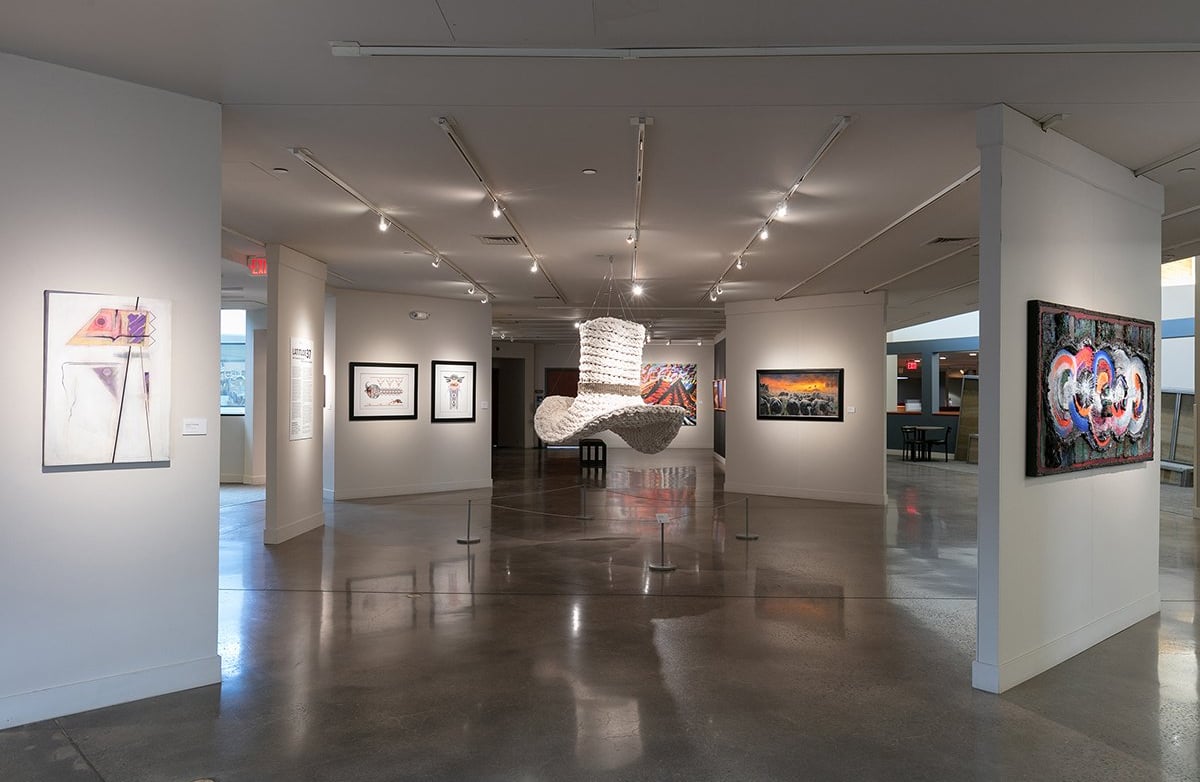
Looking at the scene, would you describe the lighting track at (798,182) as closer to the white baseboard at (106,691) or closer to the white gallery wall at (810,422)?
the white gallery wall at (810,422)

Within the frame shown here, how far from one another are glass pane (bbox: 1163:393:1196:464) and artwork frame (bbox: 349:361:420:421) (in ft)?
51.8

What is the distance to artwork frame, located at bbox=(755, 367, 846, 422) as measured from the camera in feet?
42.3

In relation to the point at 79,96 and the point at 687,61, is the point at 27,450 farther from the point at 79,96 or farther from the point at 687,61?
the point at 687,61

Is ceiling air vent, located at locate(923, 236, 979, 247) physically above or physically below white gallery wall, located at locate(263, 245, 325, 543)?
above

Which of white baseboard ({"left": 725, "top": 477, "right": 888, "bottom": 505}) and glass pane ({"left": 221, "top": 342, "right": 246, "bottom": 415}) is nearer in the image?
white baseboard ({"left": 725, "top": 477, "right": 888, "bottom": 505})

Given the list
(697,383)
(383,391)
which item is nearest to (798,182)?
(383,391)

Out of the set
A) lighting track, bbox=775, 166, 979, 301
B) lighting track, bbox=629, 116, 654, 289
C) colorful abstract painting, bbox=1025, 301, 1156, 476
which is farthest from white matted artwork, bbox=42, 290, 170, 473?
lighting track, bbox=775, 166, 979, 301

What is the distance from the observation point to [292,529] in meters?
9.35

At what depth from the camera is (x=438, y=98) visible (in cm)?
471

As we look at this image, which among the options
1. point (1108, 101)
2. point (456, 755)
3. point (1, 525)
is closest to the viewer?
point (456, 755)

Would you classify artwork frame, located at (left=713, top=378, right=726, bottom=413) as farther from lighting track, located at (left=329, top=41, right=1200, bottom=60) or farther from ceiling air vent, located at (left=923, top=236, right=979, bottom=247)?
lighting track, located at (left=329, top=41, right=1200, bottom=60)

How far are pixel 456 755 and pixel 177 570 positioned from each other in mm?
2231

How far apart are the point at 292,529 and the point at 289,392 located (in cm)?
173

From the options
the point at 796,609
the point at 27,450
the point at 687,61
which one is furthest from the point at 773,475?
the point at 27,450
